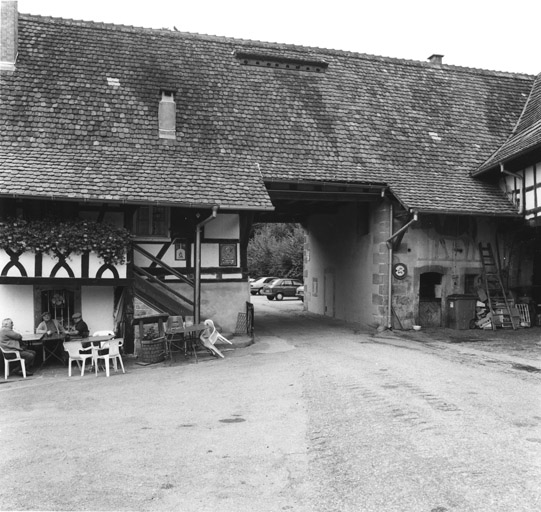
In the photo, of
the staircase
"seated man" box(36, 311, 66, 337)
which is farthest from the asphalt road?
the staircase

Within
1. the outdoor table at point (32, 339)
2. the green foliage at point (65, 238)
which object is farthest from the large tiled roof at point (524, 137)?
the outdoor table at point (32, 339)

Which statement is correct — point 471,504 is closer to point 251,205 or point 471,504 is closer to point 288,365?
point 288,365

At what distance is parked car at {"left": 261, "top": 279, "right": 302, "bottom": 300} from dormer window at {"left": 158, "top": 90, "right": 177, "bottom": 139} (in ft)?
67.5

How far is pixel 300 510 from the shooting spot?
14.4 ft

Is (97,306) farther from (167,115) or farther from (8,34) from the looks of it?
(8,34)

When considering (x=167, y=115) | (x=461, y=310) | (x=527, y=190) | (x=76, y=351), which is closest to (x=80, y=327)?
(x=76, y=351)

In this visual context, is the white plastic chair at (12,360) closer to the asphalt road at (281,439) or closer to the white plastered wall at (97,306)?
the asphalt road at (281,439)

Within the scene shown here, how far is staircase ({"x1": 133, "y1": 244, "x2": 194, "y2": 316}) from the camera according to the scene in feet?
43.4

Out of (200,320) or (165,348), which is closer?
(165,348)

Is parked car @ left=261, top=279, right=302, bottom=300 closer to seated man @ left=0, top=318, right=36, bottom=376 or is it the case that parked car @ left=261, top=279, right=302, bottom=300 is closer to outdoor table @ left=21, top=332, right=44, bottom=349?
outdoor table @ left=21, top=332, right=44, bottom=349

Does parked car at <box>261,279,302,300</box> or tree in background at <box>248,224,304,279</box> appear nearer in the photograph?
parked car at <box>261,279,302,300</box>

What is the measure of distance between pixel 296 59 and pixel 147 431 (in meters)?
15.1

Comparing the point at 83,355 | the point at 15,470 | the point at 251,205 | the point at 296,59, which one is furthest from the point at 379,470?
the point at 296,59

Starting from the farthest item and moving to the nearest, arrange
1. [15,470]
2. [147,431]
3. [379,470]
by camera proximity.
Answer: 1. [147,431]
2. [15,470]
3. [379,470]
